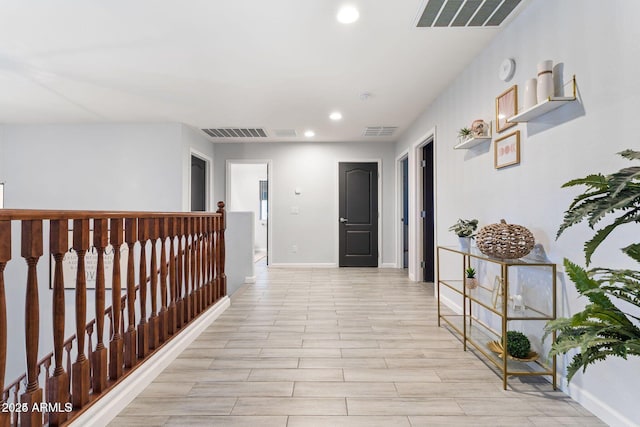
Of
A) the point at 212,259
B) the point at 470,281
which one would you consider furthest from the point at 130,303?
the point at 470,281

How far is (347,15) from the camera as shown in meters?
2.38

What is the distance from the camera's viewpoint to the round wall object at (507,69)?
2387 mm

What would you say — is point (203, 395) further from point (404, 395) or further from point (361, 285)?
point (361, 285)

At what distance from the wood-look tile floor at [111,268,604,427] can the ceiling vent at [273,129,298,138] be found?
126 inches

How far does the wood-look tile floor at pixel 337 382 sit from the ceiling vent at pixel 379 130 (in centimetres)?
309

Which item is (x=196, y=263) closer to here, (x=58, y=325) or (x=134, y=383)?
(x=134, y=383)

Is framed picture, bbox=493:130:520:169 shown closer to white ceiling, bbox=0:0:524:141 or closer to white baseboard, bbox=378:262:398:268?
white ceiling, bbox=0:0:524:141

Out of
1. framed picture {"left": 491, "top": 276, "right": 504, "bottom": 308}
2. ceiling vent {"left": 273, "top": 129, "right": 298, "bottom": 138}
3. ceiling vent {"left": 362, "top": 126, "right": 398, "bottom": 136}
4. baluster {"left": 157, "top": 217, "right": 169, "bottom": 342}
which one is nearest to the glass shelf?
framed picture {"left": 491, "top": 276, "right": 504, "bottom": 308}

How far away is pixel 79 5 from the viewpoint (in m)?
2.29

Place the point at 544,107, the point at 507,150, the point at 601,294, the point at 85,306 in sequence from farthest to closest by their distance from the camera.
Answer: the point at 507,150
the point at 544,107
the point at 85,306
the point at 601,294

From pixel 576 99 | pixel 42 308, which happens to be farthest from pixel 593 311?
pixel 42 308

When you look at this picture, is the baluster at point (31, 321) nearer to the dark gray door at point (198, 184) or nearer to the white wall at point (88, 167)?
the white wall at point (88, 167)

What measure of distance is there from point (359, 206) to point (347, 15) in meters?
4.24

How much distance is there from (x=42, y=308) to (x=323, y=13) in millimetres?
5496
